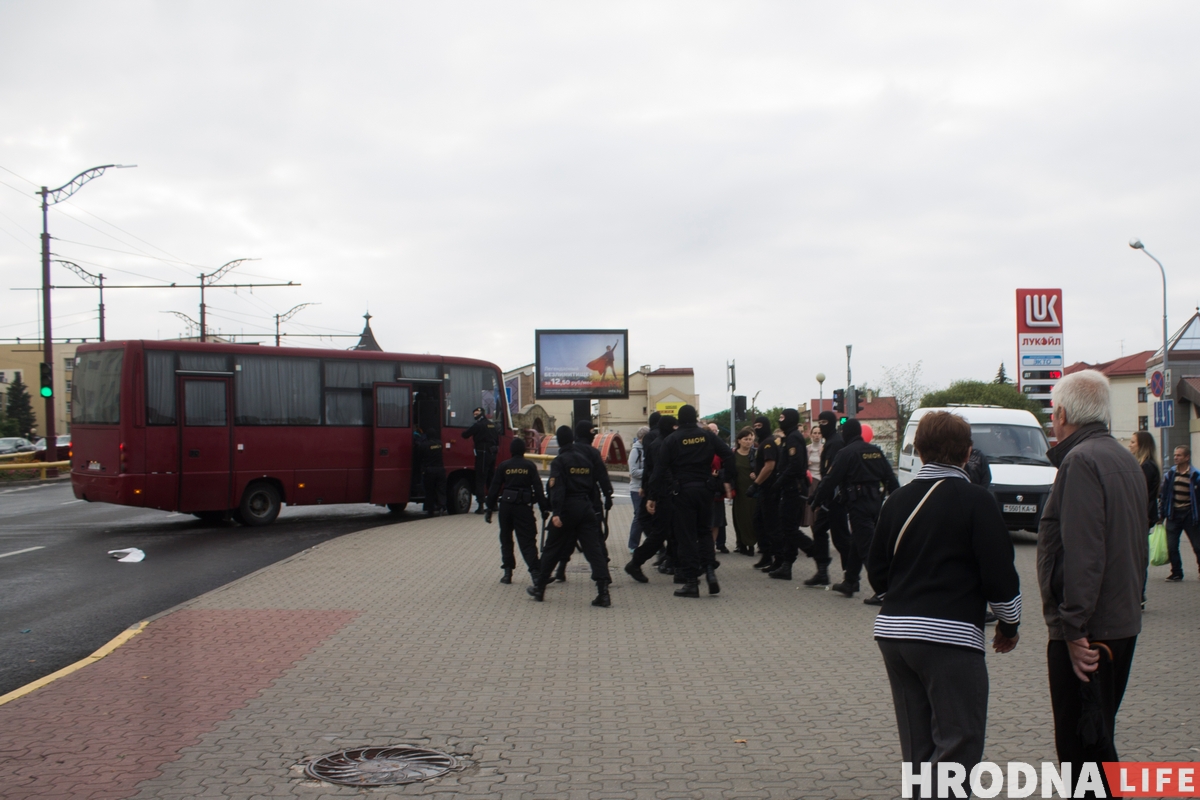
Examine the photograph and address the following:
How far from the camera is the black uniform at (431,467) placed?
19.7 meters

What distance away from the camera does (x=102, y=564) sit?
13.2 metres

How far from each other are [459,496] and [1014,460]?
10512mm

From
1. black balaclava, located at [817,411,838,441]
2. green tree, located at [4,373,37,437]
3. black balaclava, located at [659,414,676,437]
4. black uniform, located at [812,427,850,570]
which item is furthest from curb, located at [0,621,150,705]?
green tree, located at [4,373,37,437]

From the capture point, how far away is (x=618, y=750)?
5.25m

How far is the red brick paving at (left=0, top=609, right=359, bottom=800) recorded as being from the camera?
4895mm

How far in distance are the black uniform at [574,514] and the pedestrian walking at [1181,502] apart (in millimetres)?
6134

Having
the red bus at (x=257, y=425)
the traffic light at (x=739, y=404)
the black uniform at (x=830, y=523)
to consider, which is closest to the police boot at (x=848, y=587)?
the black uniform at (x=830, y=523)

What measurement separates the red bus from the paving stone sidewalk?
7.25 m

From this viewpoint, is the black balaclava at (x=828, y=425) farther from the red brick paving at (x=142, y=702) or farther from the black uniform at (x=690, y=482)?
the red brick paving at (x=142, y=702)

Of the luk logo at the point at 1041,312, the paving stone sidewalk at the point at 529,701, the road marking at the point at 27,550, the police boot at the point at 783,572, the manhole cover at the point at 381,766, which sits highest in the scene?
the luk logo at the point at 1041,312

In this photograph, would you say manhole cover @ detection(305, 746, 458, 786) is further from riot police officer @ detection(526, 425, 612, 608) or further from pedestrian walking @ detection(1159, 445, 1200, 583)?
pedestrian walking @ detection(1159, 445, 1200, 583)

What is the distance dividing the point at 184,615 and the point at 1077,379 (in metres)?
7.85

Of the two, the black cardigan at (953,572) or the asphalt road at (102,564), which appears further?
the asphalt road at (102,564)

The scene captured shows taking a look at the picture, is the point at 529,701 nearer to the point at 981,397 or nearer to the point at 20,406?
the point at 981,397
